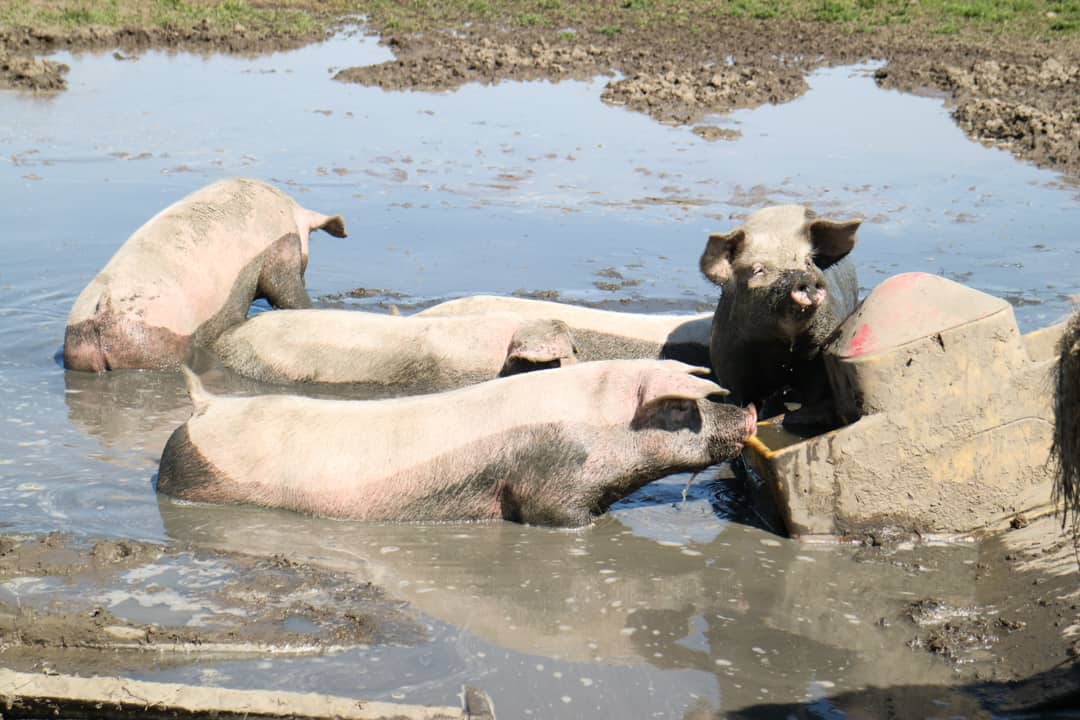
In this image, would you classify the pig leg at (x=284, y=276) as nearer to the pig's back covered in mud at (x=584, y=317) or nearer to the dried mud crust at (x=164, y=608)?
the pig's back covered in mud at (x=584, y=317)

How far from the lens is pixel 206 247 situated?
8.65m

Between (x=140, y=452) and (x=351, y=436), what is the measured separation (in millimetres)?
1461

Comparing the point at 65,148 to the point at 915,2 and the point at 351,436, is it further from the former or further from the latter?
the point at 915,2

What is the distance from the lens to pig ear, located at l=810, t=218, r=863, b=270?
21.0 ft

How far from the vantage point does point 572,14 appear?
24625 millimetres

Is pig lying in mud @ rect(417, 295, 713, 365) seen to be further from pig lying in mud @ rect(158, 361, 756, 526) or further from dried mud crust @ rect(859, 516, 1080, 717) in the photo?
dried mud crust @ rect(859, 516, 1080, 717)

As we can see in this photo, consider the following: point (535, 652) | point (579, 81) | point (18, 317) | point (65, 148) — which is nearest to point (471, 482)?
point (535, 652)

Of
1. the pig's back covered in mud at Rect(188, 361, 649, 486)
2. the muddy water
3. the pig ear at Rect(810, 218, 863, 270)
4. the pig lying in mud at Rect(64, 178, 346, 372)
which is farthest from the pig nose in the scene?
the pig lying in mud at Rect(64, 178, 346, 372)

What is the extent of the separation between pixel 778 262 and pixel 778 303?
0.81ft

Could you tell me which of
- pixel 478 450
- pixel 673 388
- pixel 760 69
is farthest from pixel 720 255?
pixel 760 69

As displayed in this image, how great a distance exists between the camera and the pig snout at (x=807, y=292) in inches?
236

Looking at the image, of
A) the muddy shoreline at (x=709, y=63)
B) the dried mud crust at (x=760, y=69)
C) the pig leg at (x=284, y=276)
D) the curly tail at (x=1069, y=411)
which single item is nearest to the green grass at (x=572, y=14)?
the muddy shoreline at (x=709, y=63)

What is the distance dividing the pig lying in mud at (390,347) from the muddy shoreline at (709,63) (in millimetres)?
8344

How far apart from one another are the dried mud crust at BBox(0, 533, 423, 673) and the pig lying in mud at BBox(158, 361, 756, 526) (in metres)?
0.55
